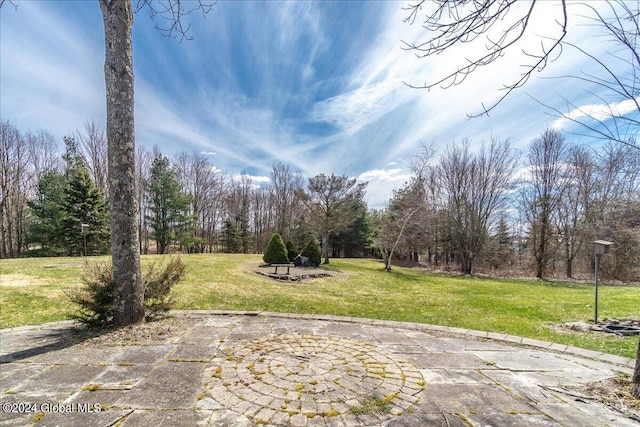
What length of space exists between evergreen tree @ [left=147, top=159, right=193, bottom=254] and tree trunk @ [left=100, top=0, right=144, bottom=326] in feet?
58.3

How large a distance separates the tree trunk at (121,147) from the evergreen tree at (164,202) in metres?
17.8

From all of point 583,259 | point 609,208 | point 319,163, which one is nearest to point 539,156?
point 609,208

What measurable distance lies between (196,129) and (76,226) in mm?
9745

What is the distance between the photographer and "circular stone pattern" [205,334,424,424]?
183cm

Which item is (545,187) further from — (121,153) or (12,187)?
(12,187)

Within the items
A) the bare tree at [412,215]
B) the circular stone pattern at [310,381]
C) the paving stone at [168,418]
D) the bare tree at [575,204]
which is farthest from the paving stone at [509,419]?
the bare tree at [575,204]

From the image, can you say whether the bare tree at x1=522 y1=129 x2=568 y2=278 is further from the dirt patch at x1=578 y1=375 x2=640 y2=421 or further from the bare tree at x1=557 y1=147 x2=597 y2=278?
the dirt patch at x1=578 y1=375 x2=640 y2=421

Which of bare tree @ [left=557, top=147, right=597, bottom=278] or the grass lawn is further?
bare tree @ [left=557, top=147, right=597, bottom=278]

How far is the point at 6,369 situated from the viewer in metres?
2.32

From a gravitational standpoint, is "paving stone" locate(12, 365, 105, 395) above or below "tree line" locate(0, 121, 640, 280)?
below

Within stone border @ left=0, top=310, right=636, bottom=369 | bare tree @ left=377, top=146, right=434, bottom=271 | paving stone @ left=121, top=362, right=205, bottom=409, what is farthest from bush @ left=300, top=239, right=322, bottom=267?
paving stone @ left=121, top=362, right=205, bottom=409

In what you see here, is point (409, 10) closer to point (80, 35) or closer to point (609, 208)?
point (80, 35)

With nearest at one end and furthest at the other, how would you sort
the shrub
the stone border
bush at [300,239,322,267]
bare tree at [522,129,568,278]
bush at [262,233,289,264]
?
the stone border, the shrub, bush at [262,233,289,264], bush at [300,239,322,267], bare tree at [522,129,568,278]

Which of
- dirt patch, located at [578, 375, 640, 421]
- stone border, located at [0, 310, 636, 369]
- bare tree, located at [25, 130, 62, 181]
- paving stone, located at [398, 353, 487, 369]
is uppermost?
bare tree, located at [25, 130, 62, 181]
